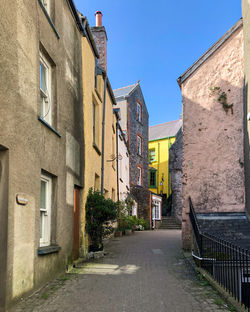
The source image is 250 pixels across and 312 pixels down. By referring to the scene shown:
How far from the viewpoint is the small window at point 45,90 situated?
7145 millimetres

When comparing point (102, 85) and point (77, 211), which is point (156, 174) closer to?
point (102, 85)

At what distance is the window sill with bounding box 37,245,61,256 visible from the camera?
6.00 meters

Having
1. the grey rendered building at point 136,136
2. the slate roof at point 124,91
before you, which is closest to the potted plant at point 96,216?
the grey rendered building at point 136,136

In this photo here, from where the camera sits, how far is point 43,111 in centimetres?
716

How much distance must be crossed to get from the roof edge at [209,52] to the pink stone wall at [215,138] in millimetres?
127

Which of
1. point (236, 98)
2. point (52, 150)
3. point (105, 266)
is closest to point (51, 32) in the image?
point (52, 150)

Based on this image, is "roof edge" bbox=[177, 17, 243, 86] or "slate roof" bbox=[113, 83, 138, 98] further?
"slate roof" bbox=[113, 83, 138, 98]

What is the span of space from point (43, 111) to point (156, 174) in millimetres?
31183

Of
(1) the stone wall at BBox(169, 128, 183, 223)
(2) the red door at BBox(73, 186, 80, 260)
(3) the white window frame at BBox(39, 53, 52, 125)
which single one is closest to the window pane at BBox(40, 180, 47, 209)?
(3) the white window frame at BBox(39, 53, 52, 125)

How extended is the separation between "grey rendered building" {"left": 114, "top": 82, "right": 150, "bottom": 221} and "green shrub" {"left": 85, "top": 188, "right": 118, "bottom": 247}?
17.2 m

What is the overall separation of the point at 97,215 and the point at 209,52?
7105mm

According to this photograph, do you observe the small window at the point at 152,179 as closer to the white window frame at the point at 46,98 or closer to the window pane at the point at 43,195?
the white window frame at the point at 46,98

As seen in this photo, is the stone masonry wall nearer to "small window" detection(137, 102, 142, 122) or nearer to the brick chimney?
"small window" detection(137, 102, 142, 122)

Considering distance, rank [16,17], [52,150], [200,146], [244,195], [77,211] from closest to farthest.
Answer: [16,17], [52,150], [77,211], [244,195], [200,146]
